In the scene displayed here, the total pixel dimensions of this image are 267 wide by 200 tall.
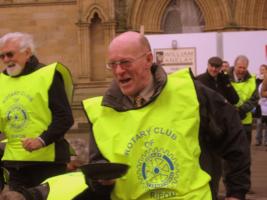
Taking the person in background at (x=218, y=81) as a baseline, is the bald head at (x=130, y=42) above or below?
above

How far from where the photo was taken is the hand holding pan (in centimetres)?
339

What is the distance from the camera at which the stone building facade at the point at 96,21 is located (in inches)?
894

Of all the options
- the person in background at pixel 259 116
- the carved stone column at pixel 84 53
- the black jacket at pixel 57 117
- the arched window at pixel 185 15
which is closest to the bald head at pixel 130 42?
the black jacket at pixel 57 117

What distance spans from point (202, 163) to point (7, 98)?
2.28 meters

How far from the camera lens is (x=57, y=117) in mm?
5637

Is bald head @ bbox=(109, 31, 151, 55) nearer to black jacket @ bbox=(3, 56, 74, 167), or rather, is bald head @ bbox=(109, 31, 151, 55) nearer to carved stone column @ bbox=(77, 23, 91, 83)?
black jacket @ bbox=(3, 56, 74, 167)

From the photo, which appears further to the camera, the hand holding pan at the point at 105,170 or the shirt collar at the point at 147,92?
the shirt collar at the point at 147,92

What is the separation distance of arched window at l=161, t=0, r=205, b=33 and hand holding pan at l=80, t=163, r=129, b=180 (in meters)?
20.3

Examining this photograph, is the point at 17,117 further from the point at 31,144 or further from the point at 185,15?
the point at 185,15

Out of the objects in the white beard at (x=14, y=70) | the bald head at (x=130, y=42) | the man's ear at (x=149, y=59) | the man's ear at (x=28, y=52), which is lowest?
the white beard at (x=14, y=70)

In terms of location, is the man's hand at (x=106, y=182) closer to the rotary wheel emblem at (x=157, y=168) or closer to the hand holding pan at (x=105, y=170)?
the hand holding pan at (x=105, y=170)

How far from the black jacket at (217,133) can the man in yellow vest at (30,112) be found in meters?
1.82

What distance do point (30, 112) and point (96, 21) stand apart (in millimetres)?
17746

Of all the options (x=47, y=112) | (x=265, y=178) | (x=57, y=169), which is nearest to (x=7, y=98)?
(x=47, y=112)
